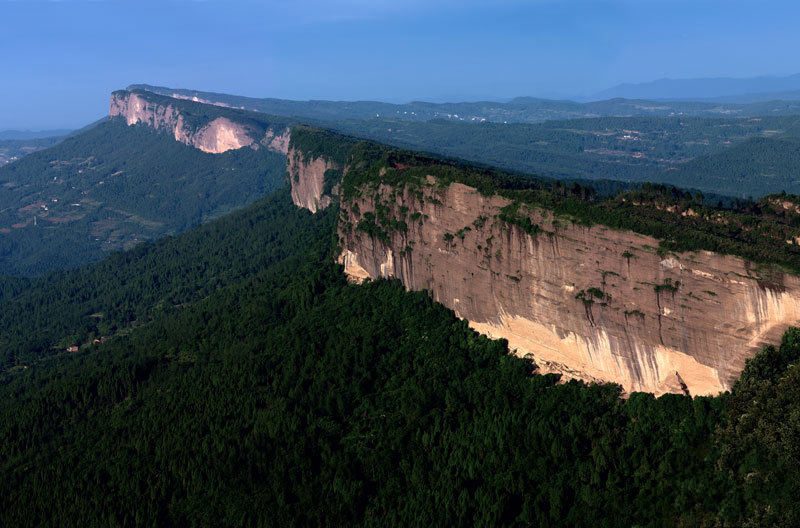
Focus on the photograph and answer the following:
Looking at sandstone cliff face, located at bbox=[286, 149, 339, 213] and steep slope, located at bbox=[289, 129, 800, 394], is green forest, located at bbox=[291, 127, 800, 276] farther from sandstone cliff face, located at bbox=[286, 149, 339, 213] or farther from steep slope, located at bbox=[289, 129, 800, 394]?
sandstone cliff face, located at bbox=[286, 149, 339, 213]

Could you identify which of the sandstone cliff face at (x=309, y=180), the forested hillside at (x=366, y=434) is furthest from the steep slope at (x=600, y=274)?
the sandstone cliff face at (x=309, y=180)

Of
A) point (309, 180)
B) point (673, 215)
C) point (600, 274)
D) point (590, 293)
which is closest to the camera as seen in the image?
point (600, 274)

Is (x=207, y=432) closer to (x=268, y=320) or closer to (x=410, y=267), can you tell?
(x=268, y=320)

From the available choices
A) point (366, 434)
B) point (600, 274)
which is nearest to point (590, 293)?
point (600, 274)

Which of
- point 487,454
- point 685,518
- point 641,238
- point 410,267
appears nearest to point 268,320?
point 410,267

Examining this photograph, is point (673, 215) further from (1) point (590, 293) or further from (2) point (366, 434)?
(2) point (366, 434)

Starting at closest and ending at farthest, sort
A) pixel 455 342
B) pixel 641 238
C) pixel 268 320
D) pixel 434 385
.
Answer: pixel 641 238 < pixel 434 385 < pixel 455 342 < pixel 268 320

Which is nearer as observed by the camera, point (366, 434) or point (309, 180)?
point (366, 434)
